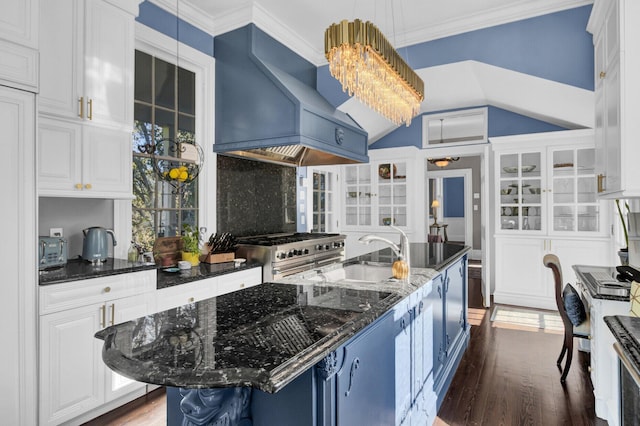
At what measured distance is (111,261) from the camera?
2.60 metres

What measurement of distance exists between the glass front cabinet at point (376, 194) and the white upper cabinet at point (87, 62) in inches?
166

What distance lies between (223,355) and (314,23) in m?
3.75

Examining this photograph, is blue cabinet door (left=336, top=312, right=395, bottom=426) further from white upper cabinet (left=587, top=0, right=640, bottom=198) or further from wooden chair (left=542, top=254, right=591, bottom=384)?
wooden chair (left=542, top=254, right=591, bottom=384)

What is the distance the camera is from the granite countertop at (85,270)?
2.06 m

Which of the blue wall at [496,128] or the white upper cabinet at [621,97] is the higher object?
the blue wall at [496,128]

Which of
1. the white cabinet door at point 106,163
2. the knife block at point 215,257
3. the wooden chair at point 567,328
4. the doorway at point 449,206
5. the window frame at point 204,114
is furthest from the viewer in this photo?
the doorway at point 449,206

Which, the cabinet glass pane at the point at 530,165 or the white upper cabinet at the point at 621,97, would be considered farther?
the cabinet glass pane at the point at 530,165

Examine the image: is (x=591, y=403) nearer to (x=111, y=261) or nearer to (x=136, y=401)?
(x=136, y=401)

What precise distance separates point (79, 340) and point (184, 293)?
2.35ft

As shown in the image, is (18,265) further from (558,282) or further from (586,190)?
(586,190)

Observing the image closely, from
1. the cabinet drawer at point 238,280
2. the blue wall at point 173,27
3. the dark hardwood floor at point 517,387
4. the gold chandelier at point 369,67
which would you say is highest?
the blue wall at point 173,27

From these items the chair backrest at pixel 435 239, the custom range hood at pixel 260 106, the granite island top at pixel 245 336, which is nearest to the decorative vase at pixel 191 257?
the custom range hood at pixel 260 106

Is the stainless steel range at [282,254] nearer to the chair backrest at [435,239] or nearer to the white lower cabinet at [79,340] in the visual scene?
the white lower cabinet at [79,340]

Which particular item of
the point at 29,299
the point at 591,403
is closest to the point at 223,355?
the point at 29,299
